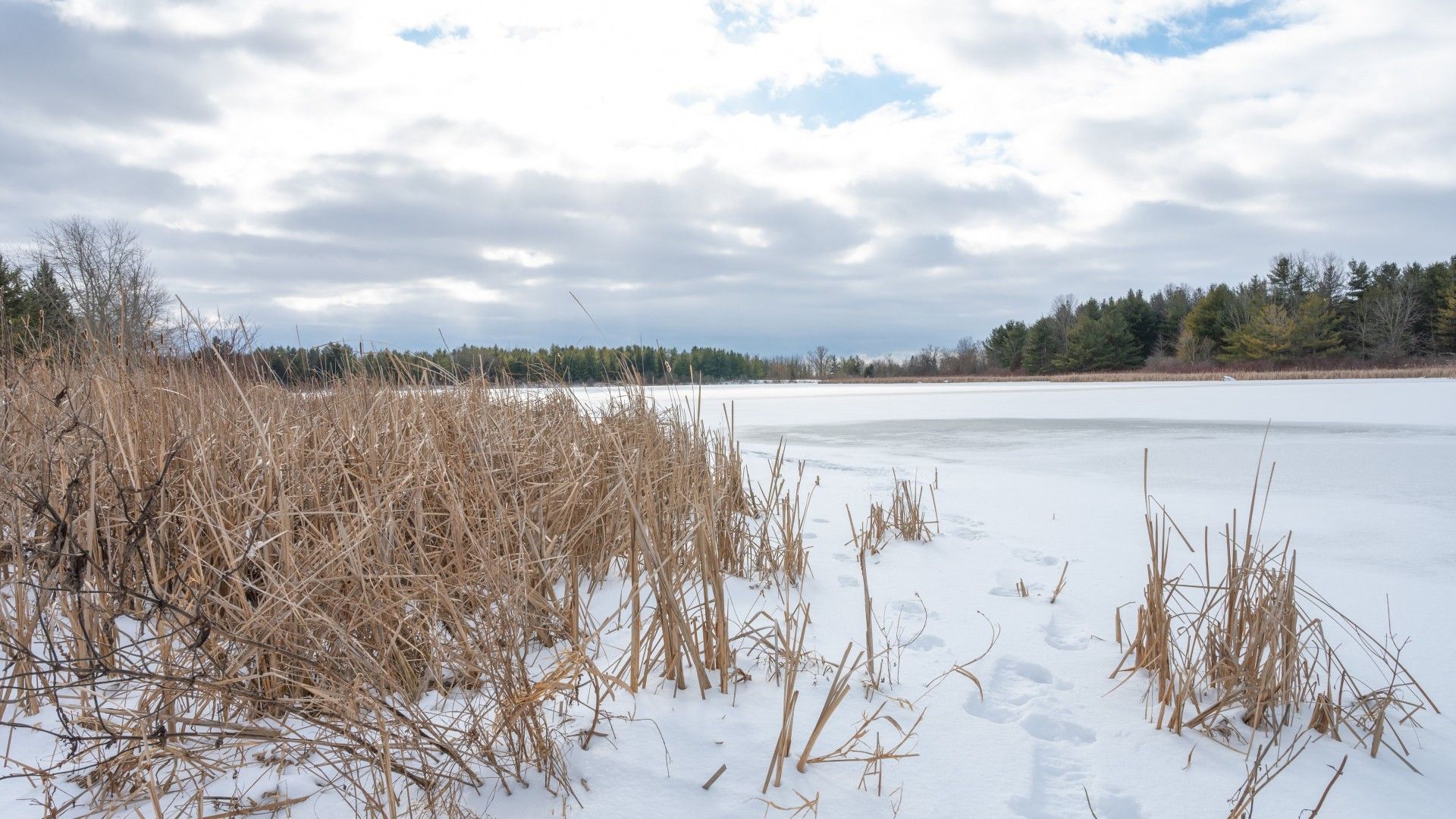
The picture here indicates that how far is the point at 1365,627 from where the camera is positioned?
8.97 ft

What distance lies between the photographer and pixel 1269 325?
142ft

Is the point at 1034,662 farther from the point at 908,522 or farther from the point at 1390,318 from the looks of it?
the point at 1390,318

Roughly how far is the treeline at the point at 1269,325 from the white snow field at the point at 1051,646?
1839 inches

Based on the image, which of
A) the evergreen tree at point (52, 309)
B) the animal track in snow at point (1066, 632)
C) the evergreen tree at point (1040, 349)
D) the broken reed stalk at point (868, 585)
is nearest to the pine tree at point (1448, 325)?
the evergreen tree at point (1040, 349)

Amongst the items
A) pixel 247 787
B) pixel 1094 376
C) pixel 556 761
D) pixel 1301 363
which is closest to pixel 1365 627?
pixel 556 761

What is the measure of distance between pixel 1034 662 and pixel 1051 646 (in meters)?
0.20

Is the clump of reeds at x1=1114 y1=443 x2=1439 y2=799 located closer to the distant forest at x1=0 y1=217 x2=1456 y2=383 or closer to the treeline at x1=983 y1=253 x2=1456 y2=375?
the distant forest at x1=0 y1=217 x2=1456 y2=383

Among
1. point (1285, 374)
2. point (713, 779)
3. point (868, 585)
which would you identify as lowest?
point (713, 779)

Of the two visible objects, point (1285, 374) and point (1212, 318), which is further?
point (1212, 318)

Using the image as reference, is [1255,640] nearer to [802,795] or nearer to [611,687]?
[802,795]

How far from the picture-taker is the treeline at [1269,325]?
42969 millimetres

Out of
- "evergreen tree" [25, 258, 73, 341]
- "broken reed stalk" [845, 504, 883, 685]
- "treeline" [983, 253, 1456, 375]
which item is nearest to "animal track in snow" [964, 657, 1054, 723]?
"broken reed stalk" [845, 504, 883, 685]

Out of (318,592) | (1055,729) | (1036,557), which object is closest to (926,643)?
(1055,729)

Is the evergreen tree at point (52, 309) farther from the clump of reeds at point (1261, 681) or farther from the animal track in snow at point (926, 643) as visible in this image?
the clump of reeds at point (1261, 681)
